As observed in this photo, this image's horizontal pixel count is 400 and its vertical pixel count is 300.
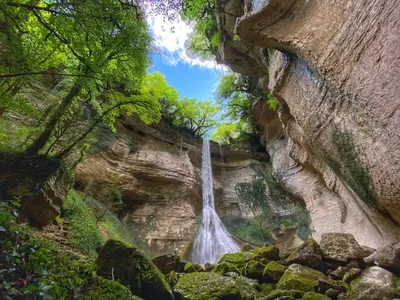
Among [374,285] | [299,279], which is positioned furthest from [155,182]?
[374,285]

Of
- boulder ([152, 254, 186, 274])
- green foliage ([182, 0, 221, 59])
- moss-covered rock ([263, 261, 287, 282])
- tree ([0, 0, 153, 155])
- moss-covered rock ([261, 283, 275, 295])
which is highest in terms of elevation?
green foliage ([182, 0, 221, 59])

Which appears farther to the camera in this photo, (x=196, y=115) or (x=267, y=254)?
(x=196, y=115)

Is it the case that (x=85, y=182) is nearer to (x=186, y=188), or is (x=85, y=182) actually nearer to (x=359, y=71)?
(x=186, y=188)

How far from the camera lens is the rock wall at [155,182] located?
12.6 meters

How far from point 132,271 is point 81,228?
495 centimetres

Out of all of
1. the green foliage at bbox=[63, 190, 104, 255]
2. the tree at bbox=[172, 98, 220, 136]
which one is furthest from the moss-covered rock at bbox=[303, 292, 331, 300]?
the tree at bbox=[172, 98, 220, 136]

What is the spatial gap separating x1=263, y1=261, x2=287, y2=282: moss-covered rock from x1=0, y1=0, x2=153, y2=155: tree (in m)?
5.37

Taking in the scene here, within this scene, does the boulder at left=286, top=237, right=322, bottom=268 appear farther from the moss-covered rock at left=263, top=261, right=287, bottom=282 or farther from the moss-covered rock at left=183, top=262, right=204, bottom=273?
the moss-covered rock at left=183, top=262, right=204, bottom=273

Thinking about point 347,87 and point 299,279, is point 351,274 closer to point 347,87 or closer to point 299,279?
point 299,279

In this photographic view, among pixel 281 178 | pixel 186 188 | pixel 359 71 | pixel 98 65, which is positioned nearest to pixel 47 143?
pixel 98 65

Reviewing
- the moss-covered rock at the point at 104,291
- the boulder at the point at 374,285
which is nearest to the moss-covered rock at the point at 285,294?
the boulder at the point at 374,285

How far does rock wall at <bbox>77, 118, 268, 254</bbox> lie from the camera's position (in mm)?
12570

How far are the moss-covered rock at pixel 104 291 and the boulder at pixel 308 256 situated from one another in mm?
3688

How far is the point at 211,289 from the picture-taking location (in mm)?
3842
